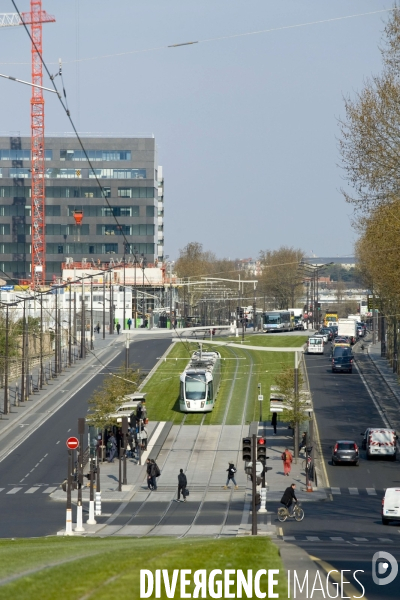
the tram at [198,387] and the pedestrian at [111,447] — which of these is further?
the tram at [198,387]

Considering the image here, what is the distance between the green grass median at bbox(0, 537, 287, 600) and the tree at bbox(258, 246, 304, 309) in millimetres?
145125

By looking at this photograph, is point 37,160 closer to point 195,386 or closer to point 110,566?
point 195,386

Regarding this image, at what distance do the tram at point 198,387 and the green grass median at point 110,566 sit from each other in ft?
137

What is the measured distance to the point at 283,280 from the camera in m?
Result: 172

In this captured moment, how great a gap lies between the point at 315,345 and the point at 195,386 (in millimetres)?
33985

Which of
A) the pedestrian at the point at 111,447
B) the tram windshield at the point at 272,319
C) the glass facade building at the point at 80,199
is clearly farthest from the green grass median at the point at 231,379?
the glass facade building at the point at 80,199

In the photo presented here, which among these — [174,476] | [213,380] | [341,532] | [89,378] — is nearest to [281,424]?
[213,380]

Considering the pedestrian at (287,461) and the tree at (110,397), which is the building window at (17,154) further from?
the pedestrian at (287,461)

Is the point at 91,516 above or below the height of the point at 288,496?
below

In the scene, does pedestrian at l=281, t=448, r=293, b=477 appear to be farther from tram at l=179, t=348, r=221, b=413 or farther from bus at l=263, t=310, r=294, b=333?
bus at l=263, t=310, r=294, b=333

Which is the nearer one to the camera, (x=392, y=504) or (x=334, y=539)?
(x=334, y=539)

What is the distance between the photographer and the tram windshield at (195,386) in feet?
201

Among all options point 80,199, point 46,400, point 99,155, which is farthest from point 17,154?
point 46,400

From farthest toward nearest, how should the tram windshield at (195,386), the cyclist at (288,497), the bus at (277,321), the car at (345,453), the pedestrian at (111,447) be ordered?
the bus at (277,321)
the tram windshield at (195,386)
the pedestrian at (111,447)
the car at (345,453)
the cyclist at (288,497)
